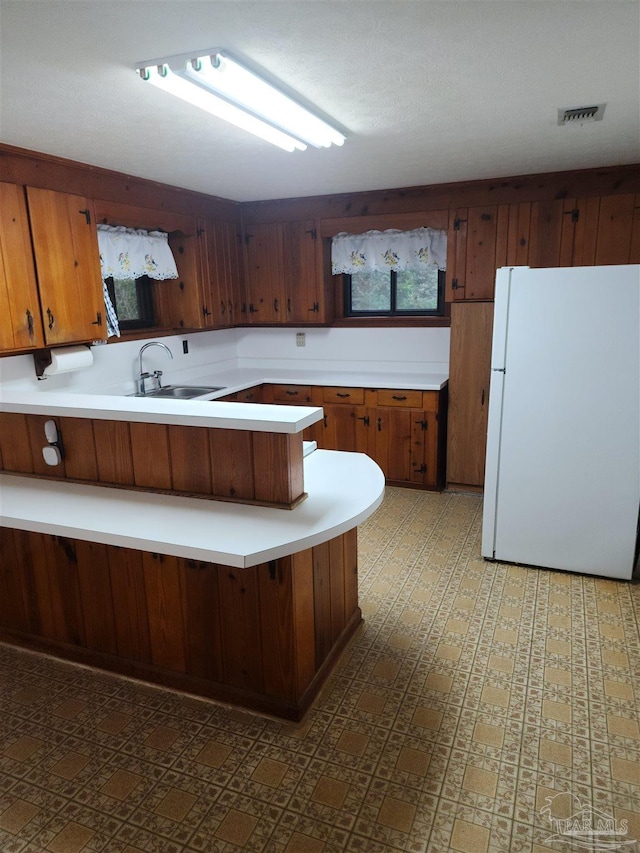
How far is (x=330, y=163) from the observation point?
347 cm

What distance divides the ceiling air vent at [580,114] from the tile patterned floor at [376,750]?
2.33 metres

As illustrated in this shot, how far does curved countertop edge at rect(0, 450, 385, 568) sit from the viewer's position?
1.85 metres

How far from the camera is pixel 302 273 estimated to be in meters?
4.93

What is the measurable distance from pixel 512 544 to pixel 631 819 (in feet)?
5.52

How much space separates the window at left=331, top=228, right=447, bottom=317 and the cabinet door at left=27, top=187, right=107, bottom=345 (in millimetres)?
2137

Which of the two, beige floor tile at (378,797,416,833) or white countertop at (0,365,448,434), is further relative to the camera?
white countertop at (0,365,448,434)

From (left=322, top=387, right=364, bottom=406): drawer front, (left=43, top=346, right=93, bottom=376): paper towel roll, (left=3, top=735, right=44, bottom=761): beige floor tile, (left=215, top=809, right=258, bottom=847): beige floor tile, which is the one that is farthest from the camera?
(left=322, top=387, right=364, bottom=406): drawer front

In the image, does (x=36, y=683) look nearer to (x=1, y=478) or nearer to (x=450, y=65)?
(x=1, y=478)

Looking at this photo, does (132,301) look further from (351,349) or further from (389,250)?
(389,250)

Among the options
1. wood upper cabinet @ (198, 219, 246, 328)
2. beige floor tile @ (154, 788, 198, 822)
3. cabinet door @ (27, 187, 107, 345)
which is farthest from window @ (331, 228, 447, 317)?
beige floor tile @ (154, 788, 198, 822)

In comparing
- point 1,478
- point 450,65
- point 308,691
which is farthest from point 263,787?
point 450,65

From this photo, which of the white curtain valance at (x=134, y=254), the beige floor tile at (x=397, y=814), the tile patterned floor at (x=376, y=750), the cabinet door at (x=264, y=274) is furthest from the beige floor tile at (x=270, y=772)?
the cabinet door at (x=264, y=274)

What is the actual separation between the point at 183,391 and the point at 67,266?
1.32m

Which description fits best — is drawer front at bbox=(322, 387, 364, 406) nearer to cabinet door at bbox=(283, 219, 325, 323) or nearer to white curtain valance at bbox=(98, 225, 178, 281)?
cabinet door at bbox=(283, 219, 325, 323)
